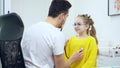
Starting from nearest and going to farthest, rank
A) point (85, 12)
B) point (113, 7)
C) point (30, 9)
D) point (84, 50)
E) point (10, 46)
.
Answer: point (10, 46)
point (84, 50)
point (113, 7)
point (85, 12)
point (30, 9)

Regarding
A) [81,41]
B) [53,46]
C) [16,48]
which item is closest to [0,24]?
[16,48]

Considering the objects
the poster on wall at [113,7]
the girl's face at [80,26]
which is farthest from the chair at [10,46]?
the poster on wall at [113,7]

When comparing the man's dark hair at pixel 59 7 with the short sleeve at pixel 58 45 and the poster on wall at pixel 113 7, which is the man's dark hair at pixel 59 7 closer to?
the short sleeve at pixel 58 45

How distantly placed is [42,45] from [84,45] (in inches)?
22.3

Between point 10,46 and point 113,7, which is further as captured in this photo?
point 113,7

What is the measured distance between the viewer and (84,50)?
199cm

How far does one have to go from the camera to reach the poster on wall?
300 cm

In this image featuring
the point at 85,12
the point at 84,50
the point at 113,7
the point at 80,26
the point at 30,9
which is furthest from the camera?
the point at 30,9

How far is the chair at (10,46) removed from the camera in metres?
1.48

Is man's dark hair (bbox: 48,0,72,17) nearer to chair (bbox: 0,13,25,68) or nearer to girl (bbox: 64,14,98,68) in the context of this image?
chair (bbox: 0,13,25,68)

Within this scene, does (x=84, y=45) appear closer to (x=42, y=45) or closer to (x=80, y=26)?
(x=80, y=26)

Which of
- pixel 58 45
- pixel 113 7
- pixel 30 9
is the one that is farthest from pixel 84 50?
pixel 30 9

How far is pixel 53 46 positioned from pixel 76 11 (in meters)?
2.49

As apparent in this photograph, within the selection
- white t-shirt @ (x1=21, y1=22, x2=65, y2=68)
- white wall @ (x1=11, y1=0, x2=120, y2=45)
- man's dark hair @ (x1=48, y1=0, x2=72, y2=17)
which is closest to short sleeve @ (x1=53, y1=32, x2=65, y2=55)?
white t-shirt @ (x1=21, y1=22, x2=65, y2=68)
